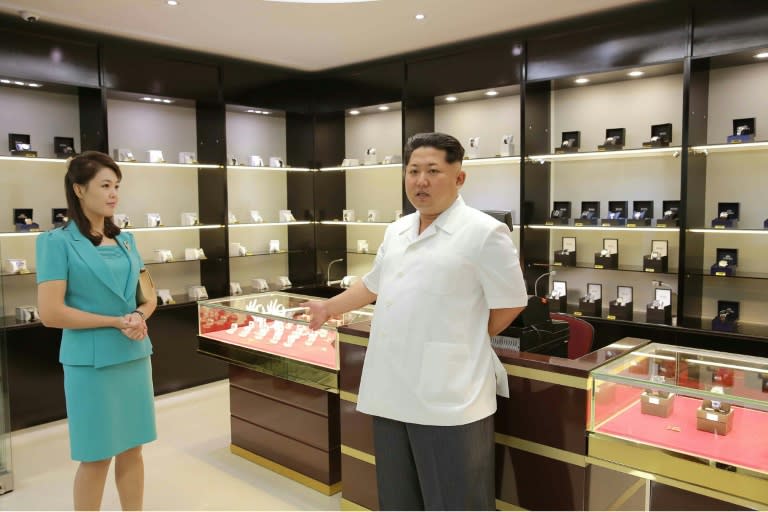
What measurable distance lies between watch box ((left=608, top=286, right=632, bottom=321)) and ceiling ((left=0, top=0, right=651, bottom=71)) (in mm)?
2059

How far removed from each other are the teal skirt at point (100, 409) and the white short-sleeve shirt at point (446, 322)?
106 cm

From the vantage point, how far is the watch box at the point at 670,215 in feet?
13.9

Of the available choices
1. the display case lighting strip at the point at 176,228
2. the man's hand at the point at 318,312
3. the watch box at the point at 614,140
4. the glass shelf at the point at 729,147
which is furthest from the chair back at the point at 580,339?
the display case lighting strip at the point at 176,228

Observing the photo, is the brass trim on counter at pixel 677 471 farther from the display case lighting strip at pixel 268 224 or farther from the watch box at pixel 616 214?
the display case lighting strip at pixel 268 224

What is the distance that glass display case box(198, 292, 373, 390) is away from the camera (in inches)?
121

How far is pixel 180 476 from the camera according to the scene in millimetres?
3588

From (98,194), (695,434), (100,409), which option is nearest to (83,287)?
(98,194)

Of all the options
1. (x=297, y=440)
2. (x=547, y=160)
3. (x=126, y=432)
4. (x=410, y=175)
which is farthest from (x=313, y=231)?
(x=410, y=175)

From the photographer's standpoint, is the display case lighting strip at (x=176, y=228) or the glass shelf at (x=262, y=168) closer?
the display case lighting strip at (x=176, y=228)

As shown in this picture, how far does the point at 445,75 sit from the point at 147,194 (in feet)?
9.26

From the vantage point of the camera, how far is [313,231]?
21.3 feet

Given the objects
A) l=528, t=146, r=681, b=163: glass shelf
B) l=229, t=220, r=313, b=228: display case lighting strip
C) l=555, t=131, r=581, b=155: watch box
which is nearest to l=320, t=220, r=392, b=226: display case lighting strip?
l=229, t=220, r=313, b=228: display case lighting strip

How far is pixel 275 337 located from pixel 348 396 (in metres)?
0.69

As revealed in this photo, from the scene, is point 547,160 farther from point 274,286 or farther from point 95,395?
point 95,395
